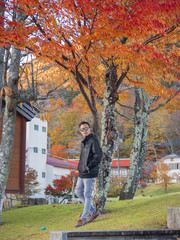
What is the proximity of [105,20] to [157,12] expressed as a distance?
5.25 ft

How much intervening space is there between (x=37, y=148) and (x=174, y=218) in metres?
27.7

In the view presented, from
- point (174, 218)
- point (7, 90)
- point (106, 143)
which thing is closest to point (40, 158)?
point (7, 90)

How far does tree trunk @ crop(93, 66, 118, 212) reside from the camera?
29.2 feet

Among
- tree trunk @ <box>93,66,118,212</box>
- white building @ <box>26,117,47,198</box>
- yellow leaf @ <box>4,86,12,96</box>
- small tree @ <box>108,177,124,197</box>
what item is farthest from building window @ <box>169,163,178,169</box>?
yellow leaf @ <box>4,86,12,96</box>

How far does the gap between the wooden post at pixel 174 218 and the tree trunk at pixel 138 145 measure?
8241 millimetres

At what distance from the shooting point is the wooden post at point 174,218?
19.1 ft

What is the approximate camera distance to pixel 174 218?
19.4 ft

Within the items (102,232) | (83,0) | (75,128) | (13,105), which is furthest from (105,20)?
(75,128)

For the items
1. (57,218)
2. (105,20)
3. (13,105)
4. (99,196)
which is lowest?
(57,218)

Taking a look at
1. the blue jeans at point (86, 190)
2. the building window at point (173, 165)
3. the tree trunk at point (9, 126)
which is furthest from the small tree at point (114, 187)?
the blue jeans at point (86, 190)

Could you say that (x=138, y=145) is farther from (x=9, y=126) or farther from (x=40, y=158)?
(x=40, y=158)

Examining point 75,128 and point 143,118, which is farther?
point 75,128

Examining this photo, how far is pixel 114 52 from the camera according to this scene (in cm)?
861

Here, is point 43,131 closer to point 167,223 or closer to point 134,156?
point 134,156
